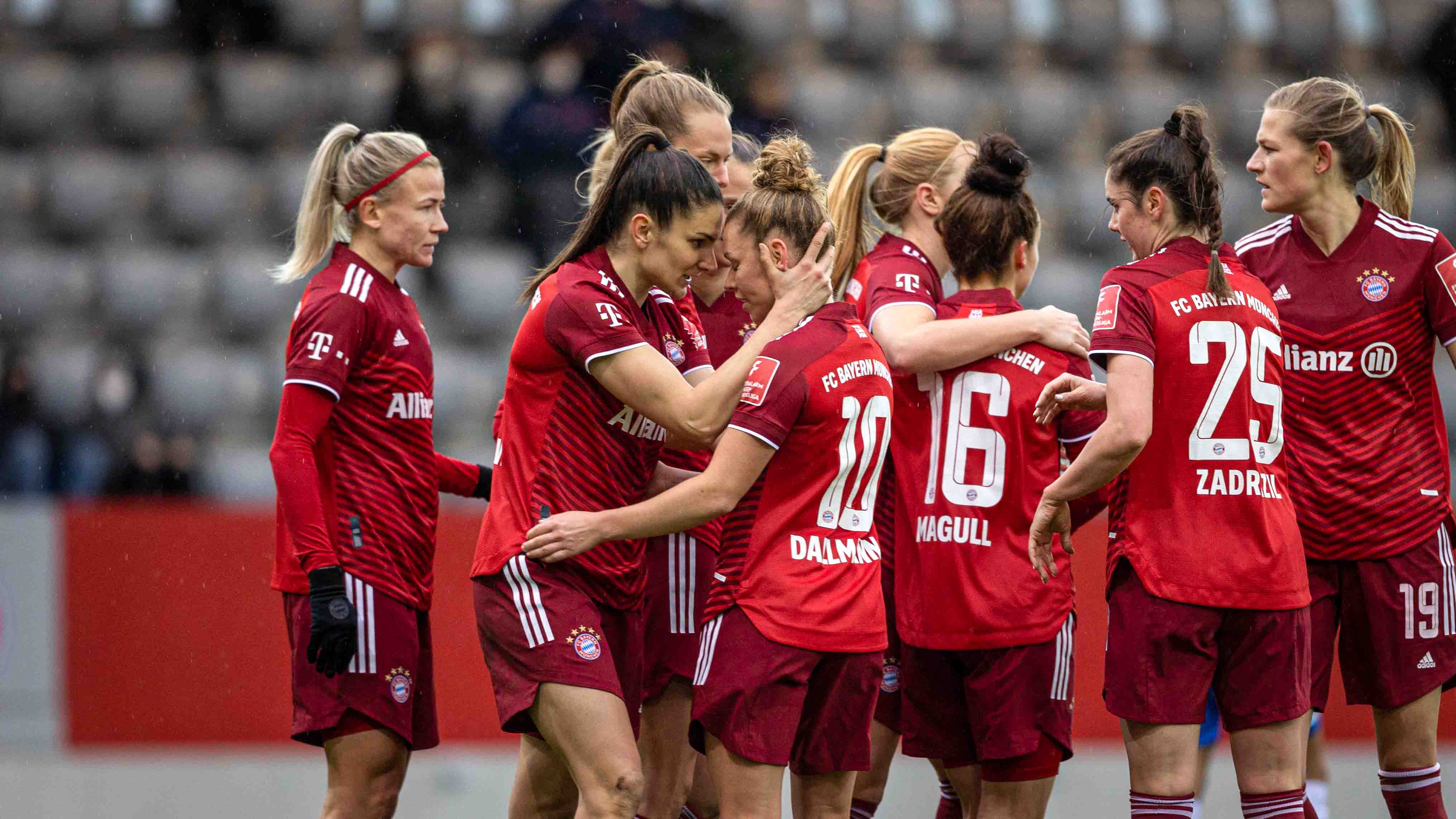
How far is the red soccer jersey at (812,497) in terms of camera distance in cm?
322

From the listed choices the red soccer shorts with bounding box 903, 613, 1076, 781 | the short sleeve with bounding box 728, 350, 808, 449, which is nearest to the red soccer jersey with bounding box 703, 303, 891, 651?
the short sleeve with bounding box 728, 350, 808, 449

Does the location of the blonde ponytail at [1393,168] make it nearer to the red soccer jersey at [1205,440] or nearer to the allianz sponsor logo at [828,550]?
the red soccer jersey at [1205,440]

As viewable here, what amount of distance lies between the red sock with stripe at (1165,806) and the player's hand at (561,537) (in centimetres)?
146

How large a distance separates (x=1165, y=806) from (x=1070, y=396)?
1013mm

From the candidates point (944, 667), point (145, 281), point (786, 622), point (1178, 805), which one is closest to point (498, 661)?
point (786, 622)

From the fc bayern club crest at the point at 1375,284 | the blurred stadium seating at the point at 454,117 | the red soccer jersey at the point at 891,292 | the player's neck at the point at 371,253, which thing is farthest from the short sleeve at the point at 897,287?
the blurred stadium seating at the point at 454,117

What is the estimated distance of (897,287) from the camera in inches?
157

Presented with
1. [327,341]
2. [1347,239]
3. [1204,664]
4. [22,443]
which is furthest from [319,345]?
[22,443]

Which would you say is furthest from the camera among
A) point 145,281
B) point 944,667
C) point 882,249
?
point 145,281

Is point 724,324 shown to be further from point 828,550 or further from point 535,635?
point 535,635

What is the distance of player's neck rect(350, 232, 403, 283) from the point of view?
4.13 meters

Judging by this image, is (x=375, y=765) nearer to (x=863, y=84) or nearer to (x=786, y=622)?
(x=786, y=622)

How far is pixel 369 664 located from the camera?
3834 mm

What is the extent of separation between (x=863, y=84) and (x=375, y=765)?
6.93 m
